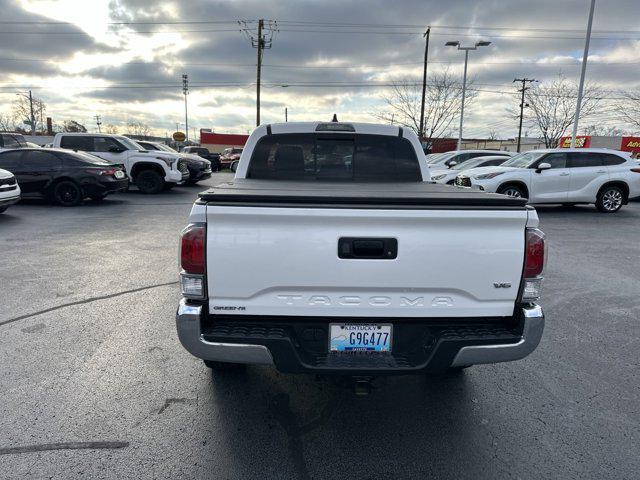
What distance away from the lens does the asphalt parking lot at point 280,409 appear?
255 cm

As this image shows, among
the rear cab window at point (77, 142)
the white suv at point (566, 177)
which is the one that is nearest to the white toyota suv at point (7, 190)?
the rear cab window at point (77, 142)

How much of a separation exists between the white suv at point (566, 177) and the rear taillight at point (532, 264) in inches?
403

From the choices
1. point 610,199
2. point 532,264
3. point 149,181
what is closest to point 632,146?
point 610,199

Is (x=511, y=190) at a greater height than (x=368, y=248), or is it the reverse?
(x=368, y=248)

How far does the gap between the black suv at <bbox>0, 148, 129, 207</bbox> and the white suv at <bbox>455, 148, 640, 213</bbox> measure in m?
10.4

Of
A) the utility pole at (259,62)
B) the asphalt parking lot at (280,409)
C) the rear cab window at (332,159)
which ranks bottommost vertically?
the asphalt parking lot at (280,409)

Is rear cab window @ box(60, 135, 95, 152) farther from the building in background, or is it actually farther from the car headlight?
the building in background

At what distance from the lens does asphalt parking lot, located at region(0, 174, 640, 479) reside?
8.38 ft

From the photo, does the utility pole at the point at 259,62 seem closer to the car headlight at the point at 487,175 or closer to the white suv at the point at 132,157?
the white suv at the point at 132,157

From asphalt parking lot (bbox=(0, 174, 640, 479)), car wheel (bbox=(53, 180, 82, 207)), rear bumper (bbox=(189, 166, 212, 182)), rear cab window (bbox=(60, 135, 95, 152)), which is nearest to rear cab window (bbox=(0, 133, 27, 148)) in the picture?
rear cab window (bbox=(60, 135, 95, 152))

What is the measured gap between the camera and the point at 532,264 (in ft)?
8.34

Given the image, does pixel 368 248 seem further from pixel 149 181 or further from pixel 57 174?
pixel 149 181

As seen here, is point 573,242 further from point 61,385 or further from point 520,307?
point 61,385

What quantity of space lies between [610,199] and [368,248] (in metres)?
13.2
